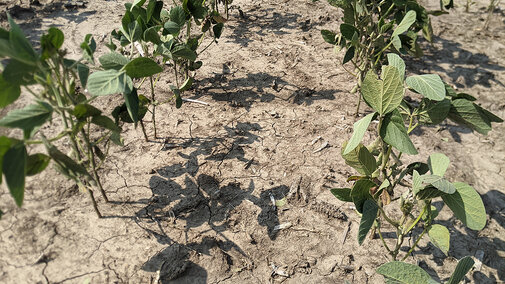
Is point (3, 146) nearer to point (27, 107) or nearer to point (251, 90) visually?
point (27, 107)

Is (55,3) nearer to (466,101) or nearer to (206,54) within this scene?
(206,54)

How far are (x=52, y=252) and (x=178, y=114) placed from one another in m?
1.30

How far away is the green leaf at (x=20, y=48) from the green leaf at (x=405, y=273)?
136 centimetres

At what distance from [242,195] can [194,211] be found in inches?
12.1

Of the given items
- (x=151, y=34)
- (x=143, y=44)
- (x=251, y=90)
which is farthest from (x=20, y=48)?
(x=251, y=90)

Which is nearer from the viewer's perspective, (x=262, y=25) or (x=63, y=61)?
(x=63, y=61)

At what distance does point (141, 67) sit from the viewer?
1451 mm

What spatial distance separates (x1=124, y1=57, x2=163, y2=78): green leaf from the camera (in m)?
1.42

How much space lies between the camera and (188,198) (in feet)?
6.97

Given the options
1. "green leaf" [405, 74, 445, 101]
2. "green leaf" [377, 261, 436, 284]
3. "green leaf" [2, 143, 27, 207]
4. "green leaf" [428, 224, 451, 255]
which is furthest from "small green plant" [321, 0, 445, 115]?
"green leaf" [2, 143, 27, 207]

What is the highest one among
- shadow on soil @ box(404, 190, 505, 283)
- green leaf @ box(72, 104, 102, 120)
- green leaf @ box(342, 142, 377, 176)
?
green leaf @ box(72, 104, 102, 120)

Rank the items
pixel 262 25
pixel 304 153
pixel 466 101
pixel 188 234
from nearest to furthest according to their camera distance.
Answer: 1. pixel 466 101
2. pixel 188 234
3. pixel 304 153
4. pixel 262 25

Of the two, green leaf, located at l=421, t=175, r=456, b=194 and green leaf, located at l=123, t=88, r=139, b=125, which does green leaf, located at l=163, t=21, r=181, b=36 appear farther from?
green leaf, located at l=421, t=175, r=456, b=194

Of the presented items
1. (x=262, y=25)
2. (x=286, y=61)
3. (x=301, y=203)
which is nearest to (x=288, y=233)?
(x=301, y=203)
